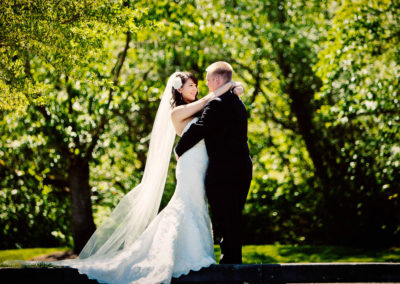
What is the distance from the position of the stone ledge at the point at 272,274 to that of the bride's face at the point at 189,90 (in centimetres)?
226

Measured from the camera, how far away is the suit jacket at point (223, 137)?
4.96 m

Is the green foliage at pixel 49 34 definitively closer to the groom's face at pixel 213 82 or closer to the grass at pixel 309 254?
the groom's face at pixel 213 82

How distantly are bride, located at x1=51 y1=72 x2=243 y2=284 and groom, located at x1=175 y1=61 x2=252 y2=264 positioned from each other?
15cm

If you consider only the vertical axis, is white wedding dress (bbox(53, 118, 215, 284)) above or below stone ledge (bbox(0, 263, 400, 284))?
above

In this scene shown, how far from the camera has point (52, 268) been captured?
15.8 feet

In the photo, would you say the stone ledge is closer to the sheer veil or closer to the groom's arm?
the sheer veil

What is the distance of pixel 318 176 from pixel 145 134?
15.4ft

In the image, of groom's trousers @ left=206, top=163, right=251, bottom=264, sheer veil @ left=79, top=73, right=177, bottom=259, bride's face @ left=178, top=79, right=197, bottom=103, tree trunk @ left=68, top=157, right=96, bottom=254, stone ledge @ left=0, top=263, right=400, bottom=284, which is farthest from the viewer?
tree trunk @ left=68, top=157, right=96, bottom=254

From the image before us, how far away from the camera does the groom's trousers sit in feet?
16.1

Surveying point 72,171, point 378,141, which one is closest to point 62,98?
point 72,171

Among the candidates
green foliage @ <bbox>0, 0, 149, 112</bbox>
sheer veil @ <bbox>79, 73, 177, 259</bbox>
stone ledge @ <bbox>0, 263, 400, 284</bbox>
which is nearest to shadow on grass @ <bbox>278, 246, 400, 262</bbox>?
stone ledge @ <bbox>0, 263, 400, 284</bbox>

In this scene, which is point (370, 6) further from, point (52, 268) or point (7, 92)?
point (52, 268)

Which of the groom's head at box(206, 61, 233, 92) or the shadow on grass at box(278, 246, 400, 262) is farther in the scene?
the shadow on grass at box(278, 246, 400, 262)

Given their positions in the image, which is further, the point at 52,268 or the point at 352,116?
the point at 352,116
